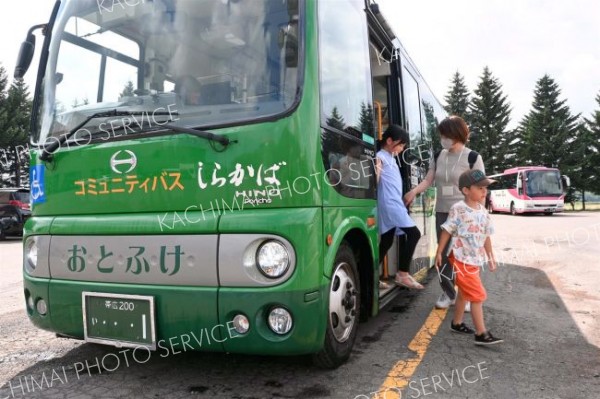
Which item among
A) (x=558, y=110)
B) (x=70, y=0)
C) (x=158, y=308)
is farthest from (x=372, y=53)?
(x=558, y=110)

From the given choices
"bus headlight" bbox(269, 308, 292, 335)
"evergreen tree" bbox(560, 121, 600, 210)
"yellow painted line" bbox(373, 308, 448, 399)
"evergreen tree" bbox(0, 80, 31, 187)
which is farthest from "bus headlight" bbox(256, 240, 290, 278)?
"evergreen tree" bbox(560, 121, 600, 210)

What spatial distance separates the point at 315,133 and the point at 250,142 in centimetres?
39

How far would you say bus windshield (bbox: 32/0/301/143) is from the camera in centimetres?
291

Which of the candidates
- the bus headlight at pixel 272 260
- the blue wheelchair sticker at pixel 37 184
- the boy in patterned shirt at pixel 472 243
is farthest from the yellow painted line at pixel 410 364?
the blue wheelchair sticker at pixel 37 184

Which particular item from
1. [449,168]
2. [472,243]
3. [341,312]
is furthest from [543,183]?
[341,312]

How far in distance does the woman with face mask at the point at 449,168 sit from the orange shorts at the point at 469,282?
790 mm

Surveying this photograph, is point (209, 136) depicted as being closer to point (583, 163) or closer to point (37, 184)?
point (37, 184)

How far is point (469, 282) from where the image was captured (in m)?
3.95

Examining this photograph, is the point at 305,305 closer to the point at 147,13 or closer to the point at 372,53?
the point at 147,13

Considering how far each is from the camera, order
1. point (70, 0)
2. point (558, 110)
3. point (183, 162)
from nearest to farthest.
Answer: point (183, 162)
point (70, 0)
point (558, 110)

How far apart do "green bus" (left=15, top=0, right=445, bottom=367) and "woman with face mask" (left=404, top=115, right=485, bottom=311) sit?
4.95 ft

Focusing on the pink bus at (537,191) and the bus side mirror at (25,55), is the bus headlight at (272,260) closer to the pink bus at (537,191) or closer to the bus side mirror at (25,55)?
the bus side mirror at (25,55)

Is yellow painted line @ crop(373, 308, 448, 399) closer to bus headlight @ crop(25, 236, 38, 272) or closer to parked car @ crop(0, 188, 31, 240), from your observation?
bus headlight @ crop(25, 236, 38, 272)

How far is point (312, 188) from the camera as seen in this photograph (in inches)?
110
